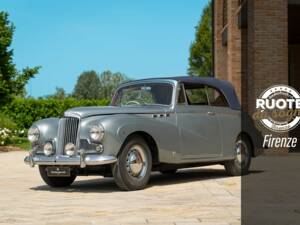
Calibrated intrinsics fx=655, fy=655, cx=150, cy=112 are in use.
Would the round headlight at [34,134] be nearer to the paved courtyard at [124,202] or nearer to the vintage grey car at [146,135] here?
the vintage grey car at [146,135]

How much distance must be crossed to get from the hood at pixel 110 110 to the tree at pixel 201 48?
40.7 m

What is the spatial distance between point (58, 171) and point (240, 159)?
360 cm

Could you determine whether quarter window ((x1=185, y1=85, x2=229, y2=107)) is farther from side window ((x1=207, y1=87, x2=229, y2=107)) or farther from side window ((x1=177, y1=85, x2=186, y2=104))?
side window ((x1=177, y1=85, x2=186, y2=104))

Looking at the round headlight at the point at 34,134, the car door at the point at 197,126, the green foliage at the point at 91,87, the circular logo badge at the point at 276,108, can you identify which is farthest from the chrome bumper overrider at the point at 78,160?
the green foliage at the point at 91,87

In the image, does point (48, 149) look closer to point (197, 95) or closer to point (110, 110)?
point (110, 110)

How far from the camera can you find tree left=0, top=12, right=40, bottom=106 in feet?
78.4

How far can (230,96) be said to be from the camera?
11820 millimetres

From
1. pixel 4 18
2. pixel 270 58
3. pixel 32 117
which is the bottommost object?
pixel 32 117

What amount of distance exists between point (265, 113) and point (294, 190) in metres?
7.13

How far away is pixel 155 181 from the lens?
10984mm

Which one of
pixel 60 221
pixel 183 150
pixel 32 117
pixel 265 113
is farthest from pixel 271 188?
pixel 32 117

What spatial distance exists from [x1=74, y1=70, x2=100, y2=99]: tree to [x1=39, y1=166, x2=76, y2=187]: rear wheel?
7774cm

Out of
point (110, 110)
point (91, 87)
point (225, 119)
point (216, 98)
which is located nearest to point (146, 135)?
point (110, 110)

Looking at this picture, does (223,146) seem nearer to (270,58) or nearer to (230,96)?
(230,96)
